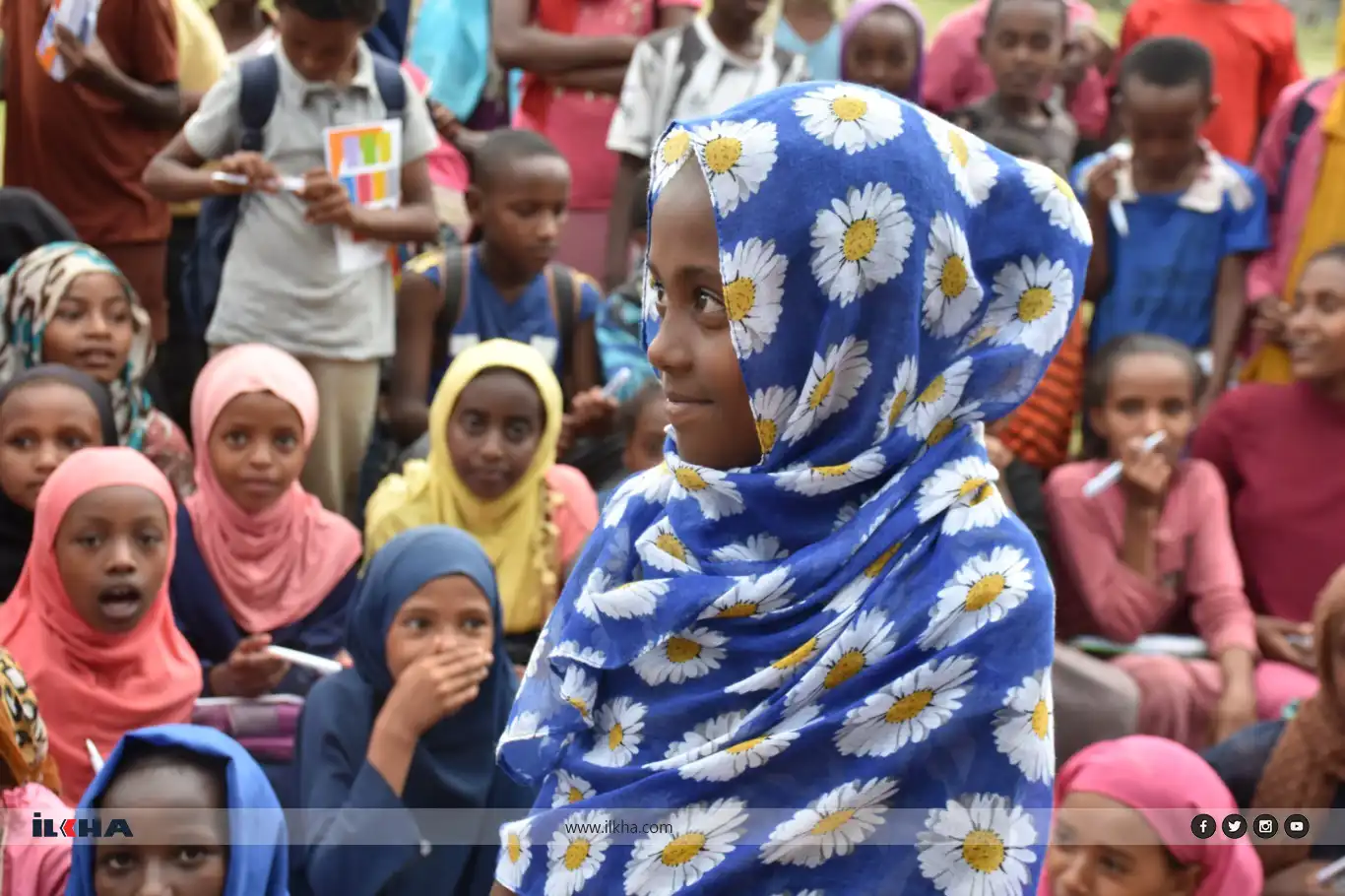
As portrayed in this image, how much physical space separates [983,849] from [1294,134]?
4.35 metres

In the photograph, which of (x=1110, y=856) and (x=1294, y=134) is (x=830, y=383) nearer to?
(x=1110, y=856)

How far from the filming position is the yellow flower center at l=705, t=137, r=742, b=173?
5.01 ft

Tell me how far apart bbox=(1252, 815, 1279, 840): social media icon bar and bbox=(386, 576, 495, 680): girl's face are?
1.47 meters

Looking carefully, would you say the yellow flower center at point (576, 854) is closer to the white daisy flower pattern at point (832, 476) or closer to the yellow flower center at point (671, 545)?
the yellow flower center at point (671, 545)

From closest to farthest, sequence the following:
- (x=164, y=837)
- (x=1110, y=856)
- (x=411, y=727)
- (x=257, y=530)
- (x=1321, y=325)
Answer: (x=164, y=837) < (x=1110, y=856) < (x=411, y=727) < (x=257, y=530) < (x=1321, y=325)

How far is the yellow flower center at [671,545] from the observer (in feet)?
5.21

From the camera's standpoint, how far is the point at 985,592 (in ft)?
4.85

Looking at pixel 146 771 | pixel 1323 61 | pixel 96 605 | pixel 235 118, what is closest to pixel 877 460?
pixel 146 771

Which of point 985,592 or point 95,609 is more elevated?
point 985,592

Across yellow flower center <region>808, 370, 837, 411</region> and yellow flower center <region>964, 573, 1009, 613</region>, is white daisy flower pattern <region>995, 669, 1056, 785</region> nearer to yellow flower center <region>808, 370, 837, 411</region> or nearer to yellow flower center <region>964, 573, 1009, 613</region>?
yellow flower center <region>964, 573, 1009, 613</region>

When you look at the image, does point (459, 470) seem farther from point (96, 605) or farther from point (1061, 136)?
point (1061, 136)

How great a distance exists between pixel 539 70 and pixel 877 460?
4.18m

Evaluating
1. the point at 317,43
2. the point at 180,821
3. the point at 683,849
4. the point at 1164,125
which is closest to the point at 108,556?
the point at 180,821

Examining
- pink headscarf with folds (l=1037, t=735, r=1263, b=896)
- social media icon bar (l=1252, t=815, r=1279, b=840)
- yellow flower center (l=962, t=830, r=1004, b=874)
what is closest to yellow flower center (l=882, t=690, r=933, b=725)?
yellow flower center (l=962, t=830, r=1004, b=874)
